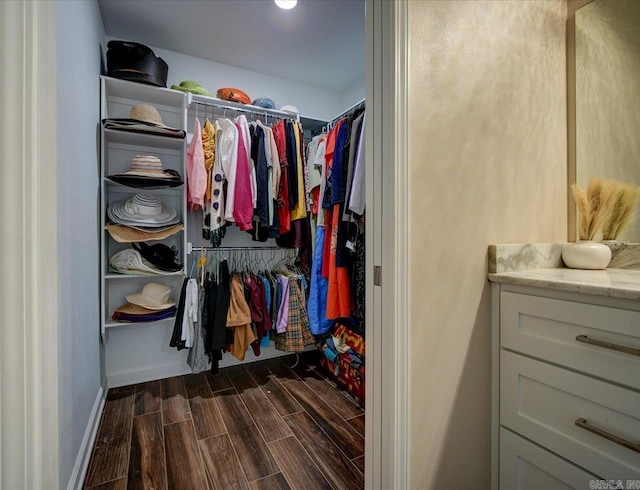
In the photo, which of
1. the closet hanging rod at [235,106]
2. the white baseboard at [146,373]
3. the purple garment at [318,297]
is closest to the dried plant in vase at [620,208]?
the purple garment at [318,297]

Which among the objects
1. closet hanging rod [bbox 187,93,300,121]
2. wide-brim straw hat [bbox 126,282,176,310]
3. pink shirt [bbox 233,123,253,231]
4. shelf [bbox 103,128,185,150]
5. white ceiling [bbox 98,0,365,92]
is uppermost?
white ceiling [bbox 98,0,365,92]

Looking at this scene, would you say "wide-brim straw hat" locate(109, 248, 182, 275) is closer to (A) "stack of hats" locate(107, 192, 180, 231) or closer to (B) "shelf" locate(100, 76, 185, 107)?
(A) "stack of hats" locate(107, 192, 180, 231)

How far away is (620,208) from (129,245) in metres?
2.76

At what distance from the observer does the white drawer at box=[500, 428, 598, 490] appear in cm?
82

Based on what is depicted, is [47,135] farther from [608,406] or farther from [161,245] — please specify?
[161,245]

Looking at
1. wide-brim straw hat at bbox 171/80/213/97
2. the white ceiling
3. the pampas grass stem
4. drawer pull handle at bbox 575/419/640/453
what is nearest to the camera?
drawer pull handle at bbox 575/419/640/453

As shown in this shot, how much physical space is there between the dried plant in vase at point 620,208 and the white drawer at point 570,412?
30.8 inches

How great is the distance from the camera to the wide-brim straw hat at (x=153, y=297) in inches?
78.4

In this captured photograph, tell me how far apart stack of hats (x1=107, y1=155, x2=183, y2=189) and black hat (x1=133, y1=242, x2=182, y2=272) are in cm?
42

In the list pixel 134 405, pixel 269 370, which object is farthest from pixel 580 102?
pixel 134 405

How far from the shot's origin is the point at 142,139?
6.68 feet

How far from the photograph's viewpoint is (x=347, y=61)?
2.40 metres

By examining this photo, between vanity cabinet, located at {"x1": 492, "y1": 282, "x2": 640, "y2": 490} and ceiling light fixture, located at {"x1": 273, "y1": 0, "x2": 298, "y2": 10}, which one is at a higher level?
ceiling light fixture, located at {"x1": 273, "y1": 0, "x2": 298, "y2": 10}

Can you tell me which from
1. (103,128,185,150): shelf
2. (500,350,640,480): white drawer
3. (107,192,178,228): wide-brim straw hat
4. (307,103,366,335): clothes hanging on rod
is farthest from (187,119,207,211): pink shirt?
(500,350,640,480): white drawer
